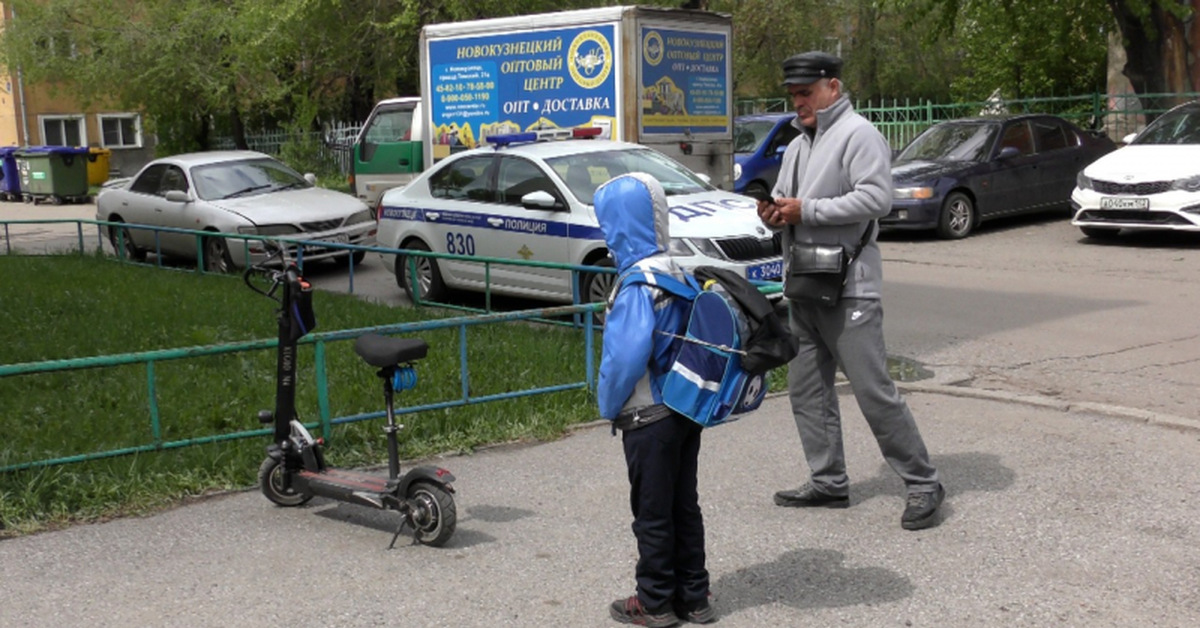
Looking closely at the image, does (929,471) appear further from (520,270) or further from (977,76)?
(977,76)

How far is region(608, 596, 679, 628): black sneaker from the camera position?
4.62 m

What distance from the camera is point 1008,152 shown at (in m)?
18.0

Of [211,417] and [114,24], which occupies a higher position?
[114,24]

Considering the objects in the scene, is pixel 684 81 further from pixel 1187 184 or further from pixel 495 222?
pixel 1187 184

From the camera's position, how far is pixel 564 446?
7301mm

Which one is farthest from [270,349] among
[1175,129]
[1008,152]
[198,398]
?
[1175,129]

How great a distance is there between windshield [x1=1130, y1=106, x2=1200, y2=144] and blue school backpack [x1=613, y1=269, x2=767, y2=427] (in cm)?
1385

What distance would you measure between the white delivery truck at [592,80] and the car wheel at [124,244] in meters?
3.90

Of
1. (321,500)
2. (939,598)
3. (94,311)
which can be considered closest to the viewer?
(939,598)

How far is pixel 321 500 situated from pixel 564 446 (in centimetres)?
150

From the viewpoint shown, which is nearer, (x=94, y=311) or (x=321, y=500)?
(x=321, y=500)

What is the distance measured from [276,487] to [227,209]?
9864 mm

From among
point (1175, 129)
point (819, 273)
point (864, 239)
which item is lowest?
point (819, 273)

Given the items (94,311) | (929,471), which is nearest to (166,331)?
(94,311)
